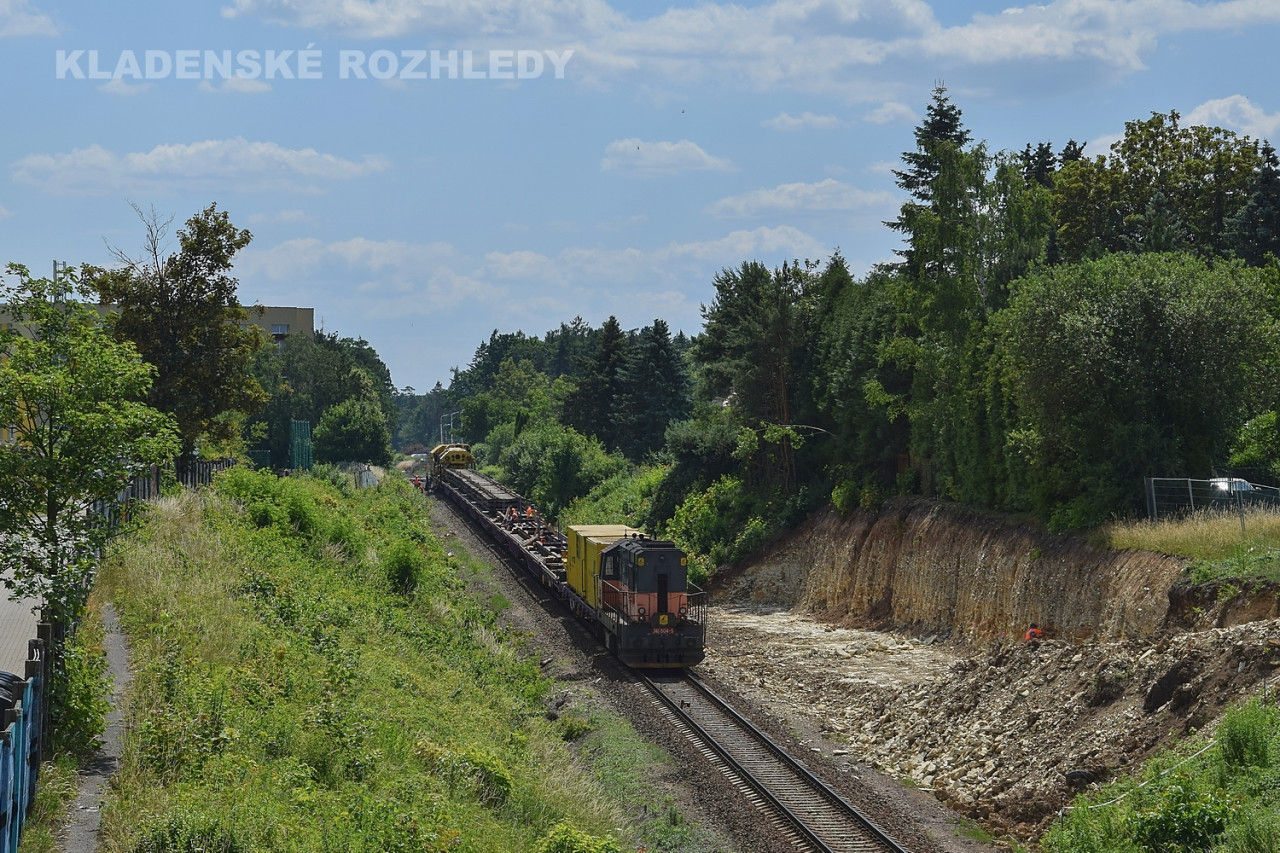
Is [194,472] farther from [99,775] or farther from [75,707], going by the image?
[99,775]

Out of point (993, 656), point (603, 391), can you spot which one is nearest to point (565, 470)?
point (603, 391)

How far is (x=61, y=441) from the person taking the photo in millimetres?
13258

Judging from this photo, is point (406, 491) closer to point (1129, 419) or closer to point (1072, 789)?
point (1129, 419)

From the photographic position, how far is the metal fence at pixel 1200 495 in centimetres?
2538

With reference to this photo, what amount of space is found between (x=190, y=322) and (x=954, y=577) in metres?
22.9

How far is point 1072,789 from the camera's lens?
17328 millimetres

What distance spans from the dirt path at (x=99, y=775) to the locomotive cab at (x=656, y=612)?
12.9 meters

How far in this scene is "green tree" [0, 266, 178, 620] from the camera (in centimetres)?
1284

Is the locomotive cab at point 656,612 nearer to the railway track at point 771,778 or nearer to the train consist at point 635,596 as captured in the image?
the train consist at point 635,596

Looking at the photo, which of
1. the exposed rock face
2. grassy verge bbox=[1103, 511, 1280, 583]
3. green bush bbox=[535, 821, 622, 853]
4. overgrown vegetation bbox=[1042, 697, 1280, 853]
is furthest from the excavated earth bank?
green bush bbox=[535, 821, 622, 853]

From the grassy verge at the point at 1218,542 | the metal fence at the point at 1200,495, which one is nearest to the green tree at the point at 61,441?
the grassy verge at the point at 1218,542

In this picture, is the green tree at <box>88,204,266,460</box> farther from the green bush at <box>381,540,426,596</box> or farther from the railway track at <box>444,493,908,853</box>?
the railway track at <box>444,493,908,853</box>

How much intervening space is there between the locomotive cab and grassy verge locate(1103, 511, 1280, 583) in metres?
9.85

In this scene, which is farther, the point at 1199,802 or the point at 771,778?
the point at 771,778
